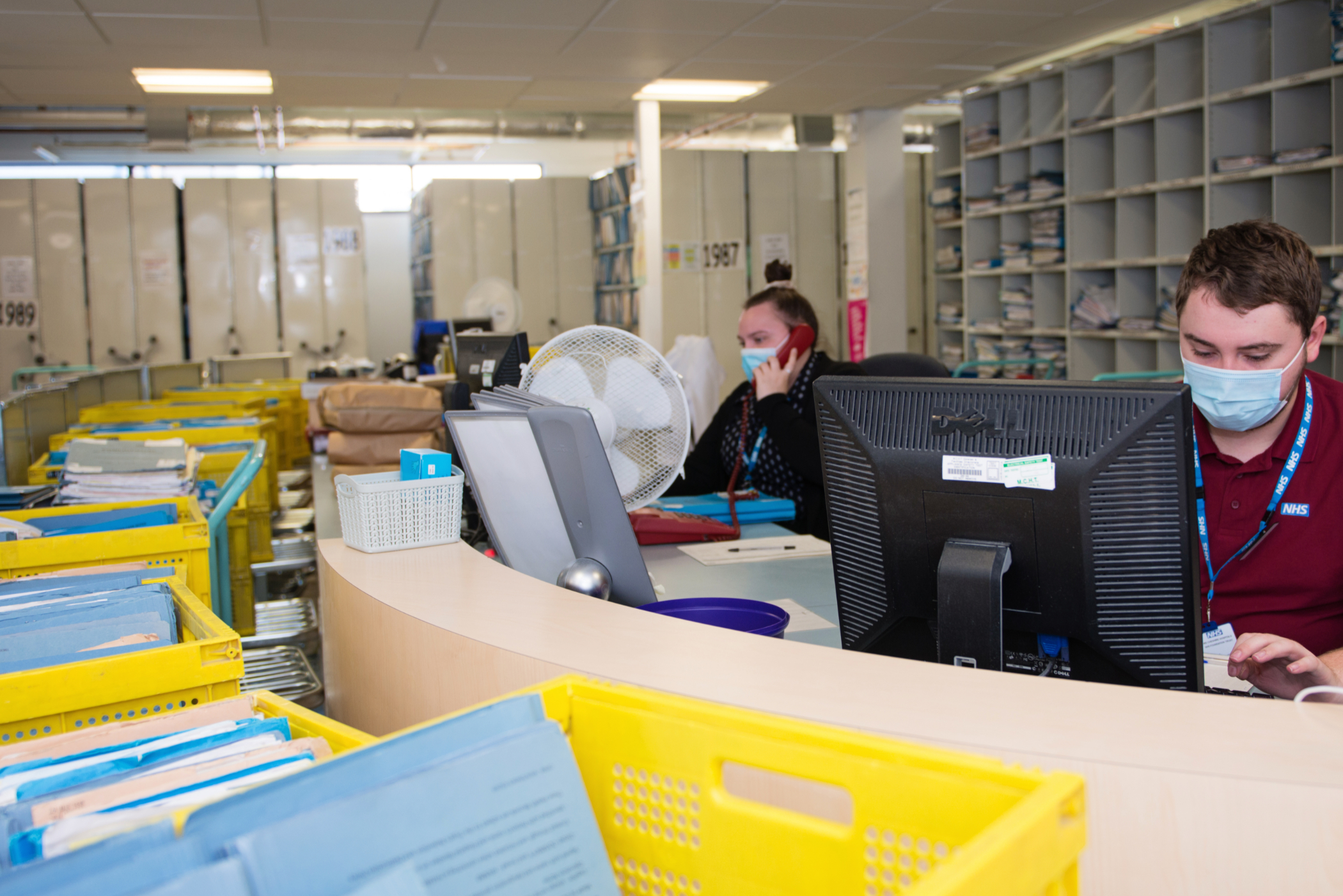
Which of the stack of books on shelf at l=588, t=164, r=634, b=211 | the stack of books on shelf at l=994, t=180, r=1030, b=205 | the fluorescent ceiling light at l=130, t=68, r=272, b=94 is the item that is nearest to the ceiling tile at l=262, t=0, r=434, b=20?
the fluorescent ceiling light at l=130, t=68, r=272, b=94

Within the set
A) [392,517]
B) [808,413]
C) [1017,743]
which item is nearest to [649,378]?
[392,517]

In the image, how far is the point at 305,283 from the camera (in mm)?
9008

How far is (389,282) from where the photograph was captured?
12.6 metres

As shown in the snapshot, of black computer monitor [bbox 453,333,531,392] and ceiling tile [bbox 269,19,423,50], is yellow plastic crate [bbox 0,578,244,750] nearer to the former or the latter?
black computer monitor [bbox 453,333,531,392]

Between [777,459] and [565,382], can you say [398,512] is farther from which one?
[777,459]

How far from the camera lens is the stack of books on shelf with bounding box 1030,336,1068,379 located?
6.17 metres

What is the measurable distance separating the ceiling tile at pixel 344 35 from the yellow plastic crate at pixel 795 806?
186 inches

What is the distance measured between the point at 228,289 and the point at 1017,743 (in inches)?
359

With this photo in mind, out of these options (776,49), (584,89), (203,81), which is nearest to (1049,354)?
(776,49)

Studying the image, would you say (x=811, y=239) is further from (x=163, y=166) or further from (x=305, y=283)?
(x=163, y=166)

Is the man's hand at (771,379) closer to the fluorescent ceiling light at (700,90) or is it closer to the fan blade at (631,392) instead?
the fan blade at (631,392)

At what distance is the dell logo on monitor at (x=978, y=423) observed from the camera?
113 cm

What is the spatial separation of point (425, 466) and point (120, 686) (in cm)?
64

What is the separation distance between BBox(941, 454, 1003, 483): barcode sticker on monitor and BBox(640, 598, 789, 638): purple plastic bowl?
0.42 meters
